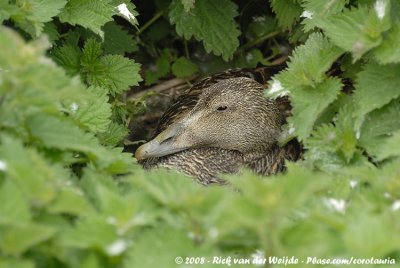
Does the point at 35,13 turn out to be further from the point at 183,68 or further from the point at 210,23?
the point at 183,68

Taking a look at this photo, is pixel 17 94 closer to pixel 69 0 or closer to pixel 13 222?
pixel 13 222

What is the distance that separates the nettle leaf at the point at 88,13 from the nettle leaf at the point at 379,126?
4.63 feet

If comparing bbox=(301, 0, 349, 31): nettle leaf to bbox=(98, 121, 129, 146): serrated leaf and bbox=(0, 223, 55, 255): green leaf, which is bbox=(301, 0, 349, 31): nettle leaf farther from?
bbox=(0, 223, 55, 255): green leaf

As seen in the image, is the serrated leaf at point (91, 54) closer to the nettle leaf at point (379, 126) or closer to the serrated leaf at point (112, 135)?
the serrated leaf at point (112, 135)

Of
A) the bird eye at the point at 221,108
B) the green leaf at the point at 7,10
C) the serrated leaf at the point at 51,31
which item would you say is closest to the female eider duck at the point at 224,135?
the bird eye at the point at 221,108

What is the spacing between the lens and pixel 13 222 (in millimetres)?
2568

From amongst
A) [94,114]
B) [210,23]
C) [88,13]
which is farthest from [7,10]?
[210,23]

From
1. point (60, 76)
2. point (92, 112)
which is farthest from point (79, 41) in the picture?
point (60, 76)

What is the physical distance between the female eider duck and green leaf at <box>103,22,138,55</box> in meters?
0.51

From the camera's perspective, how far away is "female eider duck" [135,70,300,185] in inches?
201

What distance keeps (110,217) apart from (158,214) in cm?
17

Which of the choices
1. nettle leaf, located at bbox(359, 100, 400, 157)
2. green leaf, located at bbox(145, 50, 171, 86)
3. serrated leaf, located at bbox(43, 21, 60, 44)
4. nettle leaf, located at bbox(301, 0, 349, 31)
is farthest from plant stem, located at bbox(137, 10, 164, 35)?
nettle leaf, located at bbox(359, 100, 400, 157)

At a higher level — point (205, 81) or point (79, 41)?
point (79, 41)

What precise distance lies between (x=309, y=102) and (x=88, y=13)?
123 centimetres
